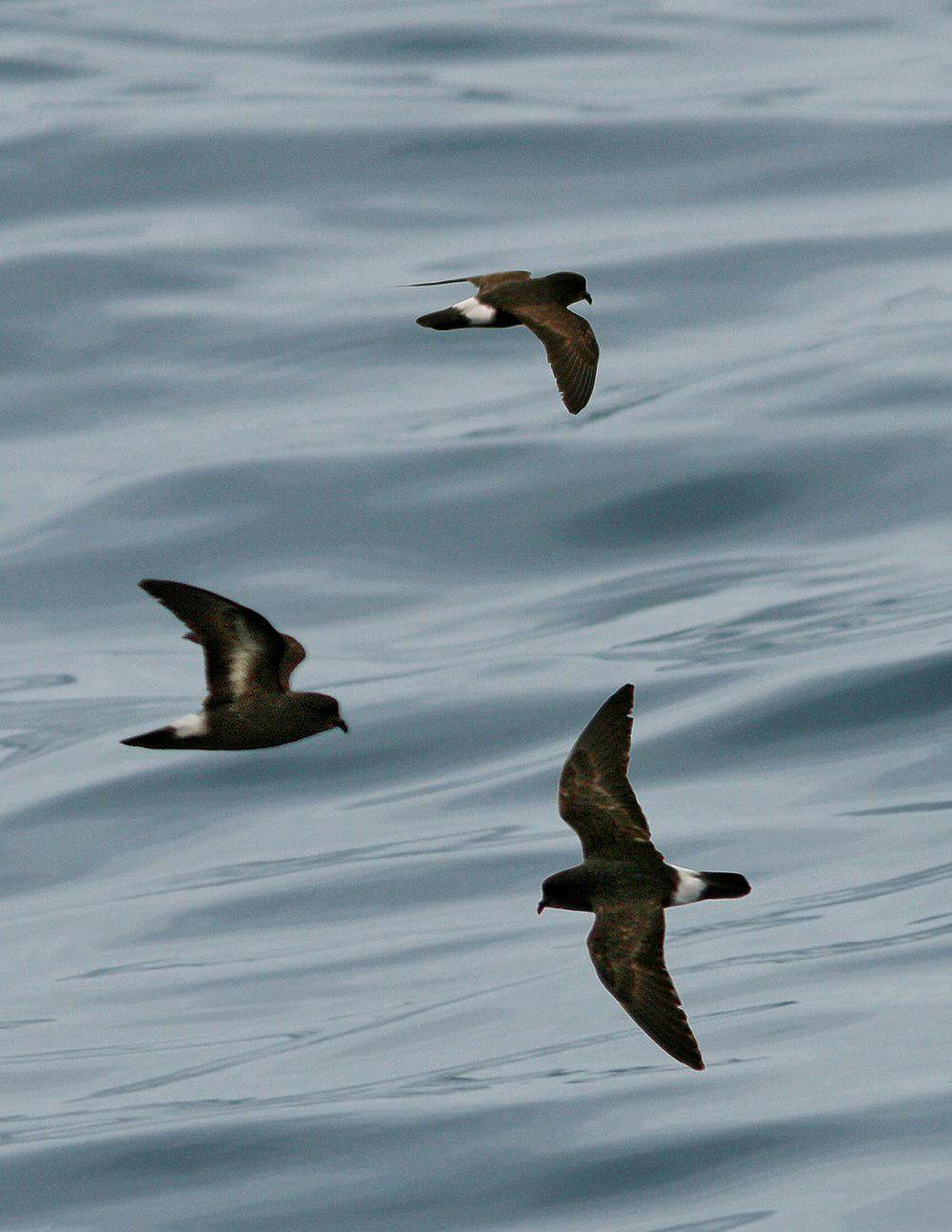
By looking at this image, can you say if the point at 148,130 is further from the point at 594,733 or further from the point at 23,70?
the point at 594,733

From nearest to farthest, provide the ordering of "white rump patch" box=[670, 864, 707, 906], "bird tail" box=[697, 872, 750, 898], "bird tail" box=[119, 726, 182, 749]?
1. "bird tail" box=[119, 726, 182, 749]
2. "bird tail" box=[697, 872, 750, 898]
3. "white rump patch" box=[670, 864, 707, 906]

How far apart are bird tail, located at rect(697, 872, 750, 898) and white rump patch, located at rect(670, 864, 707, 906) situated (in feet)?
0.11

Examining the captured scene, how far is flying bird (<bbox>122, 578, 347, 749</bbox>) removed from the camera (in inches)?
311

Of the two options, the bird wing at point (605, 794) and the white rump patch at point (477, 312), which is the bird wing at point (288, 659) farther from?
the white rump patch at point (477, 312)

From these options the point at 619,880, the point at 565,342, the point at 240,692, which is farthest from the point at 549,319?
the point at 240,692

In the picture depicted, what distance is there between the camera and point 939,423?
36.6m

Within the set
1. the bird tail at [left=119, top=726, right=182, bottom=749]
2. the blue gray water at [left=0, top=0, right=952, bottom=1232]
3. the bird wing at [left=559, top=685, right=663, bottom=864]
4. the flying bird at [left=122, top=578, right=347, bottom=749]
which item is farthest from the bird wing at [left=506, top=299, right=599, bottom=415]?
the blue gray water at [left=0, top=0, right=952, bottom=1232]

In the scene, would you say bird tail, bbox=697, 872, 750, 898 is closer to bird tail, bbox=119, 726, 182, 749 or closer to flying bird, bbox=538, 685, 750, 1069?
flying bird, bbox=538, 685, 750, 1069

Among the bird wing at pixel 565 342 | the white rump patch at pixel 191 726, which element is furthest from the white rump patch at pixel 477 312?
the white rump patch at pixel 191 726

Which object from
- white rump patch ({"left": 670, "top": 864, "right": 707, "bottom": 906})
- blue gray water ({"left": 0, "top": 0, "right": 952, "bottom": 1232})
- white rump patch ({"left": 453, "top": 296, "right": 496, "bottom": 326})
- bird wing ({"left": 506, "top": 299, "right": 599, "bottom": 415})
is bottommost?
blue gray water ({"left": 0, "top": 0, "right": 952, "bottom": 1232})

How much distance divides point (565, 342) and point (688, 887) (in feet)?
7.20

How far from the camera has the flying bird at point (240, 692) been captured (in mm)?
7887

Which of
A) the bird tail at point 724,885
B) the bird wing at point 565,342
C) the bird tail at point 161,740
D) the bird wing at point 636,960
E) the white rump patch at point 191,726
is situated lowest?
the bird wing at point 636,960

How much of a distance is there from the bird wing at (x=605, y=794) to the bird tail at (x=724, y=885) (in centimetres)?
57
